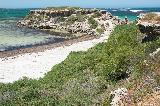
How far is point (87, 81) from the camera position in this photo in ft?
81.4

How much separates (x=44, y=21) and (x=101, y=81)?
260 feet

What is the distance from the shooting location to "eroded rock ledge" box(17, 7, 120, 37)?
274 feet

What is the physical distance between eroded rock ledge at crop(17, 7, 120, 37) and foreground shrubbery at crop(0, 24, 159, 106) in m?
43.3

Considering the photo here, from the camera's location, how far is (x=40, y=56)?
1785 inches

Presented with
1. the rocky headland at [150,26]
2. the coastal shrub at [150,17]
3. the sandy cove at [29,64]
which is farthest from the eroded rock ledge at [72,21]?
the rocky headland at [150,26]

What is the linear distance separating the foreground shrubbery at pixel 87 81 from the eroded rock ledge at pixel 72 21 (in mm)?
43313

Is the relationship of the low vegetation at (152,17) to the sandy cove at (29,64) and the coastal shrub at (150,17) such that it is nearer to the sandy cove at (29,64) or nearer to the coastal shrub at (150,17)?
the coastal shrub at (150,17)

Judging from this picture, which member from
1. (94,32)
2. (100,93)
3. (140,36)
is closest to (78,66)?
(140,36)

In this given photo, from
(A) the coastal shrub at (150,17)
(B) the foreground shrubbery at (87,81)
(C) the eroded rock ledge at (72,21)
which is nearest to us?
(B) the foreground shrubbery at (87,81)

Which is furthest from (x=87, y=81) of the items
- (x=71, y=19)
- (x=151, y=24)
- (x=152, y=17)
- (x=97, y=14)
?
(x=97, y=14)

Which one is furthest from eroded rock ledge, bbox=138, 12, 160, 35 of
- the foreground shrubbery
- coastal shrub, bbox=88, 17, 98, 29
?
coastal shrub, bbox=88, 17, 98, 29

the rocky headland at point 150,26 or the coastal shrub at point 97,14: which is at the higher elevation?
the rocky headland at point 150,26

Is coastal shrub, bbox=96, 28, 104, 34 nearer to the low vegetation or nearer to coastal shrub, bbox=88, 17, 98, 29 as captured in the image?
coastal shrub, bbox=88, 17, 98, 29

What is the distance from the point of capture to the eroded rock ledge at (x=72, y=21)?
83375 mm
